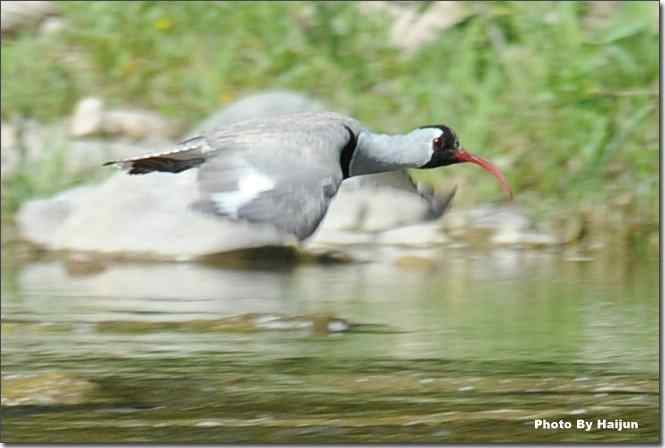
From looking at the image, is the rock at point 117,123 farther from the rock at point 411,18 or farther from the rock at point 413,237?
the rock at point 413,237

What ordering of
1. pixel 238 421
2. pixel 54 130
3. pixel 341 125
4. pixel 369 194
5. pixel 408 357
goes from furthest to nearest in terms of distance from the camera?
pixel 54 130, pixel 369 194, pixel 408 357, pixel 238 421, pixel 341 125

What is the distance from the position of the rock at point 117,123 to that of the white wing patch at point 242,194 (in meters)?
5.86

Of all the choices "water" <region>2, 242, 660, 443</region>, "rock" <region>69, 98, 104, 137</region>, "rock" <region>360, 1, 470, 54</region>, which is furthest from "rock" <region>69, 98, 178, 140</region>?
"water" <region>2, 242, 660, 443</region>

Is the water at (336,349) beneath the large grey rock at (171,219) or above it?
beneath

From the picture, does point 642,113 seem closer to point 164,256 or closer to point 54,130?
point 164,256

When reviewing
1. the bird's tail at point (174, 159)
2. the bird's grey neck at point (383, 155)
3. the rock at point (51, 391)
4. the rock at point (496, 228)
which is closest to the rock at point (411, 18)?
the rock at point (496, 228)

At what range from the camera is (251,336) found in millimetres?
8195

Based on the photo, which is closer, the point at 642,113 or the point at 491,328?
the point at 491,328

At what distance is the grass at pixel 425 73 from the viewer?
9961 millimetres

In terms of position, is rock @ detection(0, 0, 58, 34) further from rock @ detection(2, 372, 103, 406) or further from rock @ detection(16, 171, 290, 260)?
rock @ detection(2, 372, 103, 406)

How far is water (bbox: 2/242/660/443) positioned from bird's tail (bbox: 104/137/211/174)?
101 cm

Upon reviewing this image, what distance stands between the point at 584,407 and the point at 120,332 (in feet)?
7.58

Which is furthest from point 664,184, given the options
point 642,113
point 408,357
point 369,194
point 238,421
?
point 238,421

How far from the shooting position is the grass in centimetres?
996
